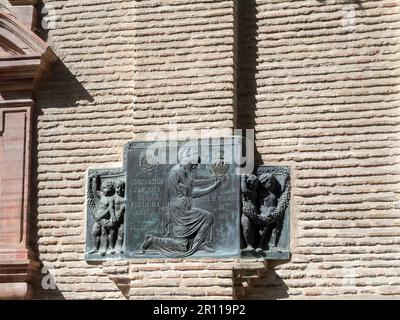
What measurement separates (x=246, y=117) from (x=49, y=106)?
2247mm

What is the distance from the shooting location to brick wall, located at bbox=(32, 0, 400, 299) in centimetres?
872

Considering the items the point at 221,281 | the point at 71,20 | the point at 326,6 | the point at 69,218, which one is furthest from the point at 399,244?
the point at 71,20

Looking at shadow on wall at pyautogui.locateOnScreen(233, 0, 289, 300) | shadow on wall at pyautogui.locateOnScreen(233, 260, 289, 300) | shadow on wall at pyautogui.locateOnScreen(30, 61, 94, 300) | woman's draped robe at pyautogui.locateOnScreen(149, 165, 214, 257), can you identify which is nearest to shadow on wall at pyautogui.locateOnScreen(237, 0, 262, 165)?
shadow on wall at pyautogui.locateOnScreen(233, 0, 289, 300)

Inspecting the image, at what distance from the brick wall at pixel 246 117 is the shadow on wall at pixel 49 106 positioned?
0.02 m

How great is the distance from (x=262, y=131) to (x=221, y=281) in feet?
5.44

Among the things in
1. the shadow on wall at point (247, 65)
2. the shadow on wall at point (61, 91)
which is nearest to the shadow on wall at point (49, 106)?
the shadow on wall at point (61, 91)

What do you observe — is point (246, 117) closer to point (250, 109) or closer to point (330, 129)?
point (250, 109)

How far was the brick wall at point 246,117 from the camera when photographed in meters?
8.72

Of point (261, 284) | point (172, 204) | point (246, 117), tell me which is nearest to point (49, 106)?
point (172, 204)

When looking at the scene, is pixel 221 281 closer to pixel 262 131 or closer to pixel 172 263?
pixel 172 263

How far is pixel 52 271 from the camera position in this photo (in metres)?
9.37

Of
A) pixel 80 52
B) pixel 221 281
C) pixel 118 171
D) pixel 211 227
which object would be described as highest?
pixel 80 52

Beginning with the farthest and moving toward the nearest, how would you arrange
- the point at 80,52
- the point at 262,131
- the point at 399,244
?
the point at 80,52 → the point at 262,131 → the point at 399,244

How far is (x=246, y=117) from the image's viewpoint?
9.27 metres
